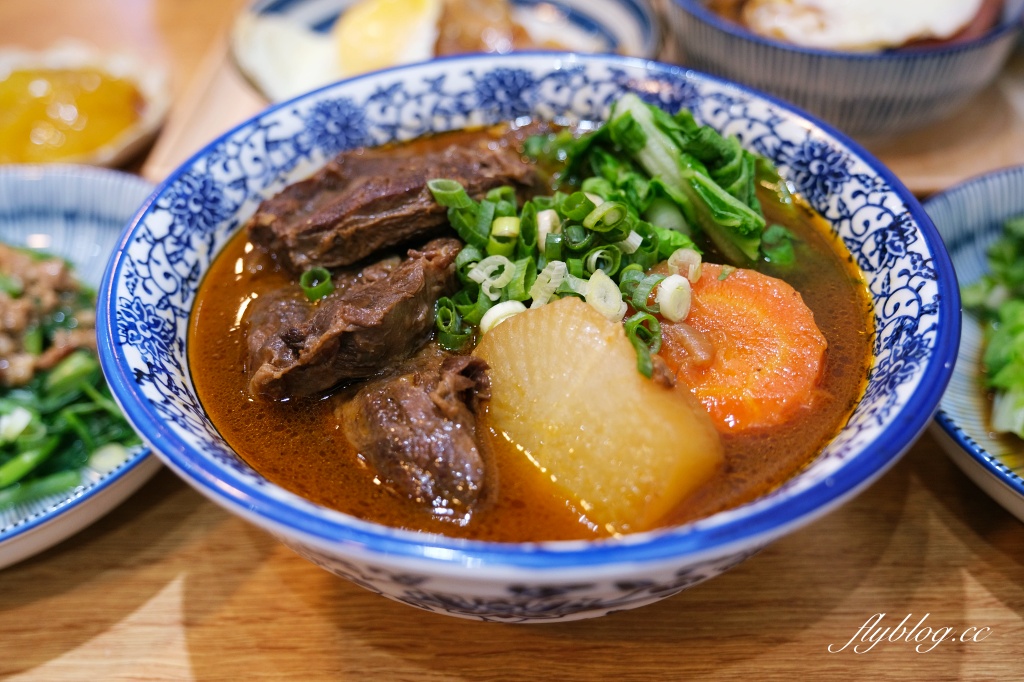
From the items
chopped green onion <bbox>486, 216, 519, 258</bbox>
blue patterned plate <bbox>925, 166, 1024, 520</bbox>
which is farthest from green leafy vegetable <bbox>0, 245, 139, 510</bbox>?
blue patterned plate <bbox>925, 166, 1024, 520</bbox>

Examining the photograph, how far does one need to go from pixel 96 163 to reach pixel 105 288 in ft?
6.81

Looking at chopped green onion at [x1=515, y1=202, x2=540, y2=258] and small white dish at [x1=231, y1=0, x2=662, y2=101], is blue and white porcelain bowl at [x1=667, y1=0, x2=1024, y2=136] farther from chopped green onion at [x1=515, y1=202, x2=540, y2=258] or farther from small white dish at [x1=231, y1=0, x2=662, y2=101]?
chopped green onion at [x1=515, y1=202, x2=540, y2=258]

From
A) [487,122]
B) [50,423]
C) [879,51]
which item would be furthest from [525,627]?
[879,51]

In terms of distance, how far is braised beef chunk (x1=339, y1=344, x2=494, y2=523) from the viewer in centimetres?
171

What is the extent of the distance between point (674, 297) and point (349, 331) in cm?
83

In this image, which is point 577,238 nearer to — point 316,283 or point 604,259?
point 604,259

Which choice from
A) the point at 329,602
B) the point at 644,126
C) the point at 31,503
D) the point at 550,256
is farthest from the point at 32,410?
the point at 644,126

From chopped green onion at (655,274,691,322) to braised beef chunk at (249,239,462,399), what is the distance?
60 cm

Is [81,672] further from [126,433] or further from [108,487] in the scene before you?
[126,433]

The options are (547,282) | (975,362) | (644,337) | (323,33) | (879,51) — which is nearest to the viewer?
(644,337)

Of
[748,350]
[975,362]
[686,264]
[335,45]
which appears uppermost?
[335,45]

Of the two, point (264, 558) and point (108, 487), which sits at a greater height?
point (108, 487)

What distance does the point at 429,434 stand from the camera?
1761 mm

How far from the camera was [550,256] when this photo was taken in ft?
7.02
